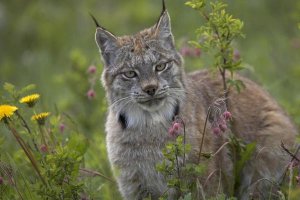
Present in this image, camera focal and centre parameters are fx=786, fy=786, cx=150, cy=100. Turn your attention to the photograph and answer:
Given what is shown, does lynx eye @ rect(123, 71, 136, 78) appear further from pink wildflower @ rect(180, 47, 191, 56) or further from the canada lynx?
pink wildflower @ rect(180, 47, 191, 56)

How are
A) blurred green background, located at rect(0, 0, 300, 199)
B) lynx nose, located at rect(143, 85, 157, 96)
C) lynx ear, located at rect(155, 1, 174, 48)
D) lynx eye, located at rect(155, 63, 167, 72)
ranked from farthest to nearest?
blurred green background, located at rect(0, 0, 300, 199) → lynx ear, located at rect(155, 1, 174, 48) → lynx eye, located at rect(155, 63, 167, 72) → lynx nose, located at rect(143, 85, 157, 96)

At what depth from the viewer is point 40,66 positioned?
1346 cm

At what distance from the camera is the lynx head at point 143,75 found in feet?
20.9

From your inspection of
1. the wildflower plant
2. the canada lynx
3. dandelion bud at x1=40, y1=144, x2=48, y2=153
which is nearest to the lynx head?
the canada lynx

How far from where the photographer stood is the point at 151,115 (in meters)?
6.50

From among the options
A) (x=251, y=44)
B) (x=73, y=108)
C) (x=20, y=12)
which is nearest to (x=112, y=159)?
(x=73, y=108)

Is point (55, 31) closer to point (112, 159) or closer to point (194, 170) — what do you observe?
point (112, 159)

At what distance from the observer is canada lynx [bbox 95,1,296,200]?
6.41 m

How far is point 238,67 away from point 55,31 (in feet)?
31.1

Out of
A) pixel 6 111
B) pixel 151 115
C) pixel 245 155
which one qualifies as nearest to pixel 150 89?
pixel 151 115

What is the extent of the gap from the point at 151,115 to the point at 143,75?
0.34 m

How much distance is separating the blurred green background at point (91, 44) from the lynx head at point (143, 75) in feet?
3.64

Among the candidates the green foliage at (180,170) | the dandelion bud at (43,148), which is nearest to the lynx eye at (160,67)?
the green foliage at (180,170)

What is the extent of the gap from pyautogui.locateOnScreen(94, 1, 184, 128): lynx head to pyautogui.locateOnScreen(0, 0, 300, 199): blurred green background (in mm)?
1109
